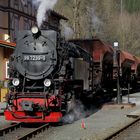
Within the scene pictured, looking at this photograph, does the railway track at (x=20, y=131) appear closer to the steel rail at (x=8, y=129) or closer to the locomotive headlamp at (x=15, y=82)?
the steel rail at (x=8, y=129)

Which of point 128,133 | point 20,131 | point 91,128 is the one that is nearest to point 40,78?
point 20,131

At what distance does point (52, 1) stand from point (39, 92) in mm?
5989

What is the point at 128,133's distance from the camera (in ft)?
36.7

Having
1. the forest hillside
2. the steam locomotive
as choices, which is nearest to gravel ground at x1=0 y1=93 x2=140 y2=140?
the steam locomotive

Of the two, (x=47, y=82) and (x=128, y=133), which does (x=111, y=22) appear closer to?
(x=47, y=82)

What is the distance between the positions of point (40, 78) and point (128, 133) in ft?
11.2

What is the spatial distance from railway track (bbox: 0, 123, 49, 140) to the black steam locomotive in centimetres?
32

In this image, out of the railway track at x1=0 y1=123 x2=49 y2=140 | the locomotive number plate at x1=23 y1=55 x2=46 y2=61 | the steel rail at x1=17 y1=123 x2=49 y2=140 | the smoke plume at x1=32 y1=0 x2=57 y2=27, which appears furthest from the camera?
the smoke plume at x1=32 y1=0 x2=57 y2=27

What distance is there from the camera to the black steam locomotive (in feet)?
41.0

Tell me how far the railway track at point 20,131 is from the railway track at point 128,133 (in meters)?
2.08

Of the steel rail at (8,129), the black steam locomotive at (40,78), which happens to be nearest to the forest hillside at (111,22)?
the black steam locomotive at (40,78)

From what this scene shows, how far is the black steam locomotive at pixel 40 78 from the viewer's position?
12.5m

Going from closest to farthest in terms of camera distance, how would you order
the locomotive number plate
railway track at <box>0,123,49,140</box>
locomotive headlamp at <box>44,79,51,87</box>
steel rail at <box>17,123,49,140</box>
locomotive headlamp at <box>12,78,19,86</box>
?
steel rail at <box>17,123,49,140</box> < railway track at <box>0,123,49,140</box> < locomotive headlamp at <box>44,79,51,87</box> < locomotive headlamp at <box>12,78,19,86</box> < the locomotive number plate

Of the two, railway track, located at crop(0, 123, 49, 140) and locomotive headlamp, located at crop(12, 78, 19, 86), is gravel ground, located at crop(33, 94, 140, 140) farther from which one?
locomotive headlamp, located at crop(12, 78, 19, 86)
